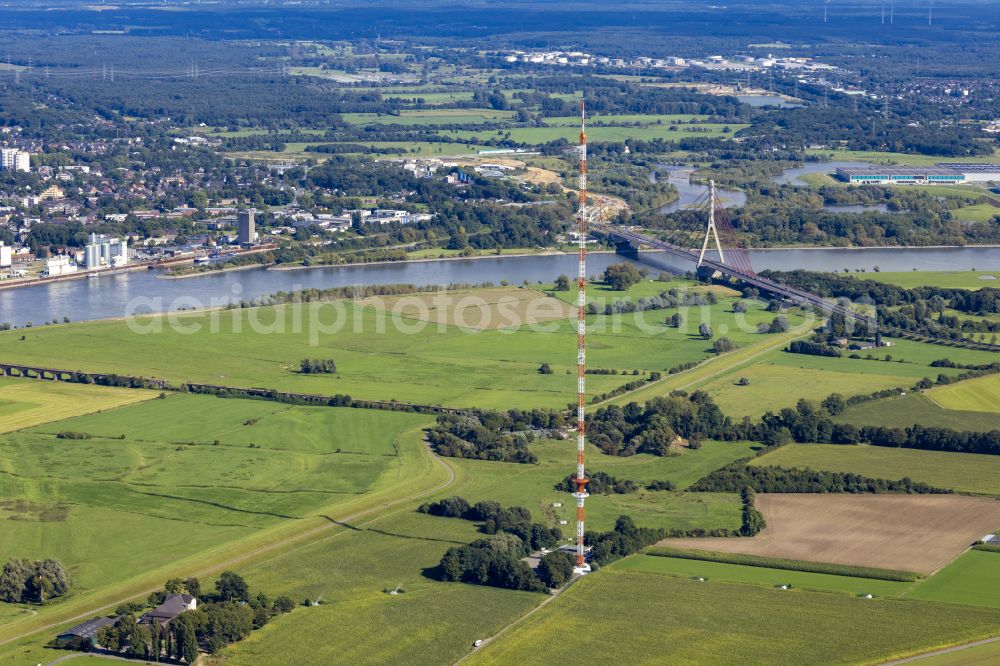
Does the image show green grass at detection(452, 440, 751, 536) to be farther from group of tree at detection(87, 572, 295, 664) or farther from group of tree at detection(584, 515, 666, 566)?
group of tree at detection(87, 572, 295, 664)

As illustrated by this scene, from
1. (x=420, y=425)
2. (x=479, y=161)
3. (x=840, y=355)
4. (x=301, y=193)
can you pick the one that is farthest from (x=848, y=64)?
(x=420, y=425)

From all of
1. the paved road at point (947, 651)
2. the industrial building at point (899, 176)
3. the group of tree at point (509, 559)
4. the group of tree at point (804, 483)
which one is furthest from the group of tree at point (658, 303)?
the industrial building at point (899, 176)

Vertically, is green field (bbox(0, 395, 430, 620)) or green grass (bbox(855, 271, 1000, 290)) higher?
green grass (bbox(855, 271, 1000, 290))

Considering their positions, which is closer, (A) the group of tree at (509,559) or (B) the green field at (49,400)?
(A) the group of tree at (509,559)

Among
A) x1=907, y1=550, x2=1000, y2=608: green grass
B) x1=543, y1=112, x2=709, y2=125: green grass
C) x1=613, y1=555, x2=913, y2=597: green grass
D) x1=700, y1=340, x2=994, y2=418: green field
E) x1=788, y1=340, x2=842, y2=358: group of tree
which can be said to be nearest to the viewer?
x1=907, y1=550, x2=1000, y2=608: green grass

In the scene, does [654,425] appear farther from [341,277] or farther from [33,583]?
[341,277]

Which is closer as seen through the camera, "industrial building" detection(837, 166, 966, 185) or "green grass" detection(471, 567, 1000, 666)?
"green grass" detection(471, 567, 1000, 666)

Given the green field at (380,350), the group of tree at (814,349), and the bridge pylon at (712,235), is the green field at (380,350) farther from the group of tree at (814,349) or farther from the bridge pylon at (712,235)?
the bridge pylon at (712,235)

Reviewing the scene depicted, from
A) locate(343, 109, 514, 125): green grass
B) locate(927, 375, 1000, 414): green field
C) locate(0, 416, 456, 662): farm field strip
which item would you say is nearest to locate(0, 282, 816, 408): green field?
locate(0, 416, 456, 662): farm field strip
